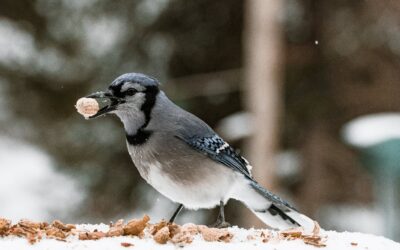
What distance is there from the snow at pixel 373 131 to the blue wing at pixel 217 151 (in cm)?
229

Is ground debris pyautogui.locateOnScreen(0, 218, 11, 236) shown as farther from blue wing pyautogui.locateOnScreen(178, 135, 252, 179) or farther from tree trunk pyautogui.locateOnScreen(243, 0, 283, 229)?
tree trunk pyautogui.locateOnScreen(243, 0, 283, 229)

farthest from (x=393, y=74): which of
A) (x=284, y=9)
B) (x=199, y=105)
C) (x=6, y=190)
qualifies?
(x=6, y=190)

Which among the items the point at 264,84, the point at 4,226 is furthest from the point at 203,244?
the point at 264,84

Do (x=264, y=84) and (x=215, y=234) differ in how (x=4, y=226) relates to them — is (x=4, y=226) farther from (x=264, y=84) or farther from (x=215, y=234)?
(x=264, y=84)

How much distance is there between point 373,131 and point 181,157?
268 cm

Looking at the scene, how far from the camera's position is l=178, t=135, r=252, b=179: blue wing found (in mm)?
2717

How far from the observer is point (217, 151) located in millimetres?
2736

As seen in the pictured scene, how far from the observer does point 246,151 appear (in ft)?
22.5

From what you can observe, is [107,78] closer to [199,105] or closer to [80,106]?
[199,105]

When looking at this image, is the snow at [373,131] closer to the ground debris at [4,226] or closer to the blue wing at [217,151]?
the blue wing at [217,151]

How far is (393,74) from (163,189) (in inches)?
193

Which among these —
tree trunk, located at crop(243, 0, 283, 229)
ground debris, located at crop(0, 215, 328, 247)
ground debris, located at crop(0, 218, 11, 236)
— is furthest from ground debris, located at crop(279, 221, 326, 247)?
tree trunk, located at crop(243, 0, 283, 229)

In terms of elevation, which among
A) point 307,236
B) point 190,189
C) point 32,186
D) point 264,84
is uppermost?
point 264,84

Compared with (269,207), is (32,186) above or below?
above
